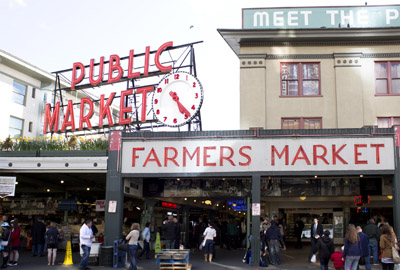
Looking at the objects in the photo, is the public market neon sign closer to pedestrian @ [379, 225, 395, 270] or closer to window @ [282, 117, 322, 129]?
window @ [282, 117, 322, 129]

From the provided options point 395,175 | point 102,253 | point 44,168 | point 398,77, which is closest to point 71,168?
point 44,168

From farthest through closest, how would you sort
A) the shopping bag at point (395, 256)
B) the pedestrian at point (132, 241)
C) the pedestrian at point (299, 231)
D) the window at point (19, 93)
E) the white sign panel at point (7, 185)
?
1. the window at point (19, 93)
2. the pedestrian at point (299, 231)
3. the white sign panel at point (7, 185)
4. the pedestrian at point (132, 241)
5. the shopping bag at point (395, 256)

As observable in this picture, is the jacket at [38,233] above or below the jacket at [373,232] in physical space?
below

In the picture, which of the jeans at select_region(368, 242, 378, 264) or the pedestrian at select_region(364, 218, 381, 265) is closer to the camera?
the pedestrian at select_region(364, 218, 381, 265)

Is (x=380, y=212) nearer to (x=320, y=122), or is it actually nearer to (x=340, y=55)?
(x=320, y=122)

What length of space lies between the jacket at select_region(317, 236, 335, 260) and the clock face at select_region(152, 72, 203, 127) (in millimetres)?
12552

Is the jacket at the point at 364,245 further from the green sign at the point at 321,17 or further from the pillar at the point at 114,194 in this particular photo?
the green sign at the point at 321,17

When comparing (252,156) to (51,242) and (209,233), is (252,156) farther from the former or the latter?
(51,242)

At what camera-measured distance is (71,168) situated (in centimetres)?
2173

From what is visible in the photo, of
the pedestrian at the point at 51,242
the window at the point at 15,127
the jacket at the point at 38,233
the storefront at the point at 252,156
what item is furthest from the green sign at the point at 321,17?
the window at the point at 15,127

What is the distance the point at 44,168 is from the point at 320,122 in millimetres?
13744

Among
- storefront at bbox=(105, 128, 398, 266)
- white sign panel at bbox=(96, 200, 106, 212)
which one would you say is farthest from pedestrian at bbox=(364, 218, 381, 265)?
white sign panel at bbox=(96, 200, 106, 212)

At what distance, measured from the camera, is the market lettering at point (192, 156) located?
19.9 metres

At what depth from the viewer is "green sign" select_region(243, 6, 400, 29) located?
25766 millimetres
